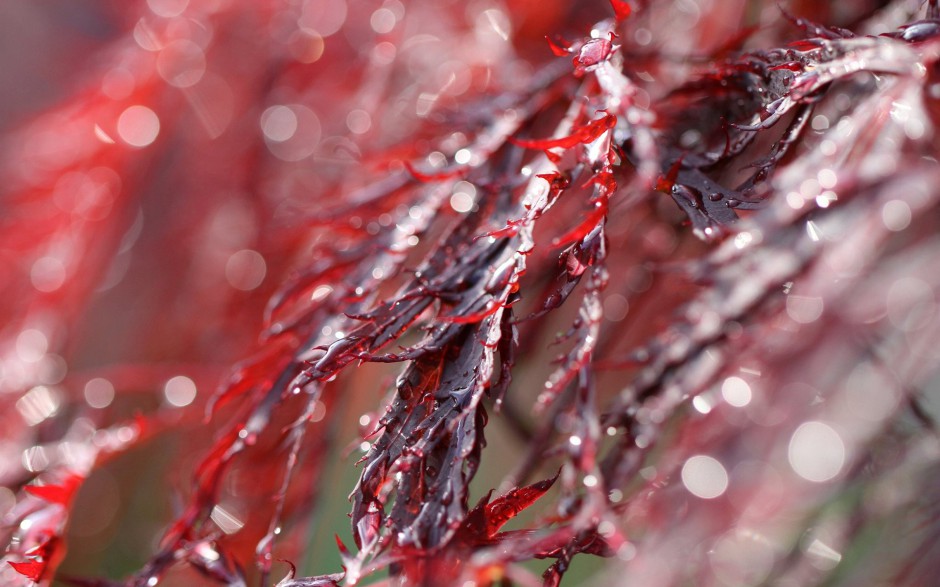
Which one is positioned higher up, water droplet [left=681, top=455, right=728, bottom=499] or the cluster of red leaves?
the cluster of red leaves

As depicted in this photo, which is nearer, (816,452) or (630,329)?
(816,452)

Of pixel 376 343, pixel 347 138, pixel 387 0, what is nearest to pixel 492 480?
pixel 347 138

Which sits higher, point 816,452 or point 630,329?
point 816,452

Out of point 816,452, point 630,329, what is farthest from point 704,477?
point 630,329

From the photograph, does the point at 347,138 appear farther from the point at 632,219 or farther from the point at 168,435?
the point at 168,435

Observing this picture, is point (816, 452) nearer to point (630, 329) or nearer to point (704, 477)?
point (704, 477)

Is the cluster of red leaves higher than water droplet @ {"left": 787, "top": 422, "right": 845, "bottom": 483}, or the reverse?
the cluster of red leaves

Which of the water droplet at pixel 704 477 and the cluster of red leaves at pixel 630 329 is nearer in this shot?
the cluster of red leaves at pixel 630 329

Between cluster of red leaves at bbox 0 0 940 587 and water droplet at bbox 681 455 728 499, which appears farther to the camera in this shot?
water droplet at bbox 681 455 728 499
